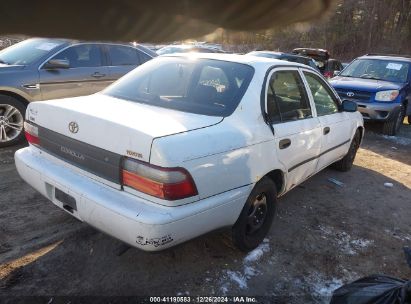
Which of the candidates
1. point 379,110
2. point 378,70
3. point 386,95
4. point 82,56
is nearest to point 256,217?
point 82,56

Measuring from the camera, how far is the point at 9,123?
17.6ft

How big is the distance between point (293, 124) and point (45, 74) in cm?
367

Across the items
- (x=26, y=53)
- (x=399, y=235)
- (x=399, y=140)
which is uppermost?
(x=26, y=53)

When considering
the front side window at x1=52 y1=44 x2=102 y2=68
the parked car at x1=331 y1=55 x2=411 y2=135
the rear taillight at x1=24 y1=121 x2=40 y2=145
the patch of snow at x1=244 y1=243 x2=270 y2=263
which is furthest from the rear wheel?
the parked car at x1=331 y1=55 x2=411 y2=135

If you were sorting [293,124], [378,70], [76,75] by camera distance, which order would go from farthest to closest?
1. [378,70]
2. [76,75]
3. [293,124]

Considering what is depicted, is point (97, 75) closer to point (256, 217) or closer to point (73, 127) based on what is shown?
point (73, 127)

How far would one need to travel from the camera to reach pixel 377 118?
25.8 feet

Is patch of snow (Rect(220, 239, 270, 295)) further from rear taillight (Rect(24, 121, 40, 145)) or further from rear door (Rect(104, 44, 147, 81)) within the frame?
rear door (Rect(104, 44, 147, 81))

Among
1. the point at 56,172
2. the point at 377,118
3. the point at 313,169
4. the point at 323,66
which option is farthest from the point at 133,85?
the point at 323,66

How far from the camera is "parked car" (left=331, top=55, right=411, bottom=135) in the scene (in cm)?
781

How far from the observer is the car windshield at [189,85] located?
10.4 ft

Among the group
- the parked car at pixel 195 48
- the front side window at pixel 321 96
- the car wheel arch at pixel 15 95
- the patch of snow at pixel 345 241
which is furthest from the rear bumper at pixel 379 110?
the car wheel arch at pixel 15 95

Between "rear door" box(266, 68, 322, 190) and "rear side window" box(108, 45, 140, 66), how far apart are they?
130 inches

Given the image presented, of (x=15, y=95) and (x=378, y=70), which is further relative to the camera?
(x=378, y=70)
